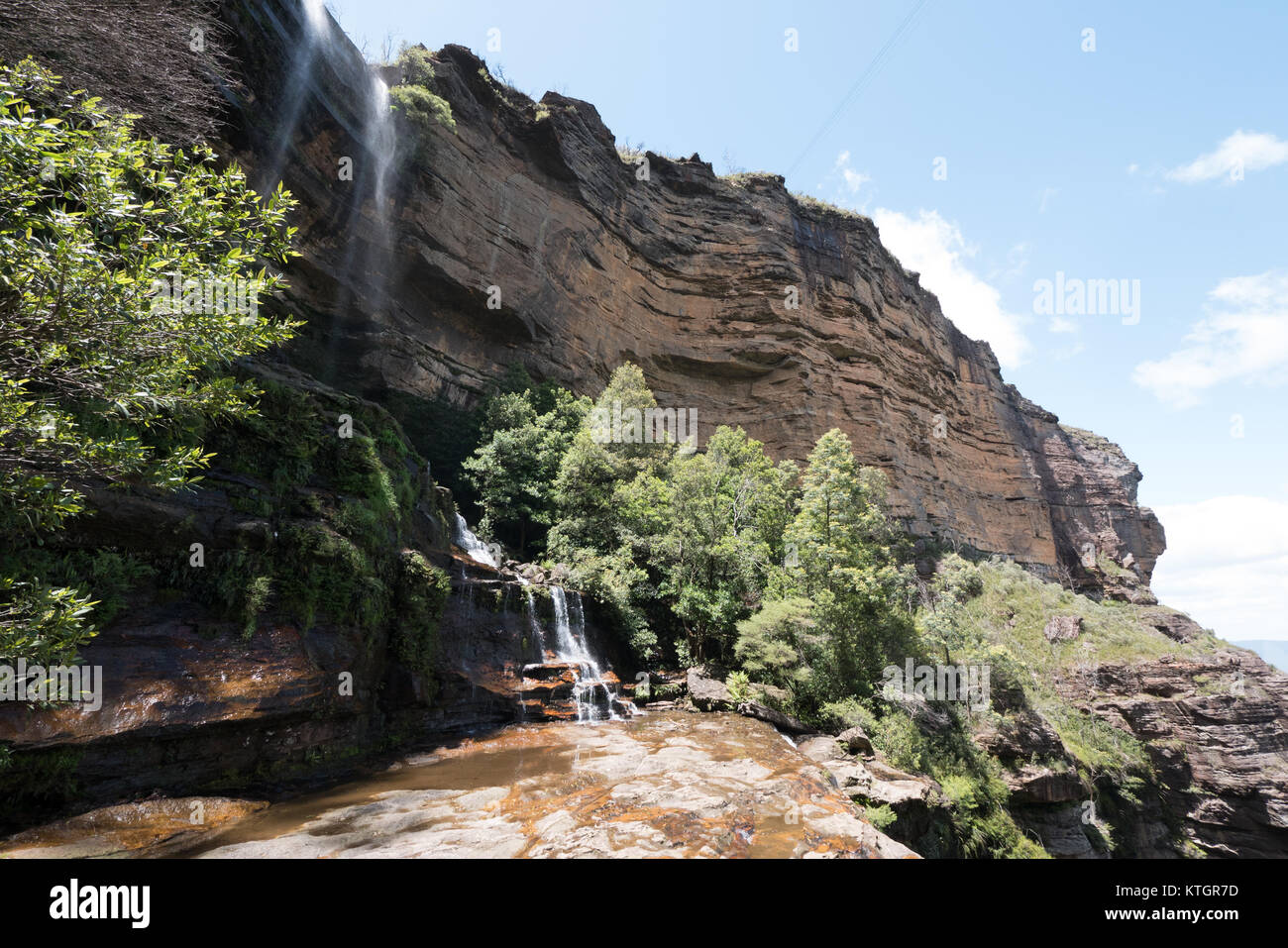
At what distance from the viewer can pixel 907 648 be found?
1444 cm

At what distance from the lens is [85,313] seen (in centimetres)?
434

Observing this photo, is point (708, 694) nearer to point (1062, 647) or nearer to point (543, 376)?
point (543, 376)

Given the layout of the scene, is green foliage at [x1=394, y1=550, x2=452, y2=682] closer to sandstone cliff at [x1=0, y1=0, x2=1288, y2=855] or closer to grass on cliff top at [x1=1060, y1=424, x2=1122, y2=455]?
sandstone cliff at [x1=0, y1=0, x2=1288, y2=855]

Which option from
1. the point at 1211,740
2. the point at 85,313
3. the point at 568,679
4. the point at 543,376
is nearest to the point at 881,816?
the point at 568,679

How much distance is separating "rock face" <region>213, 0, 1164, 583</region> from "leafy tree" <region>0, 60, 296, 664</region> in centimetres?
1626

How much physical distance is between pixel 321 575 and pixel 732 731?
871 cm

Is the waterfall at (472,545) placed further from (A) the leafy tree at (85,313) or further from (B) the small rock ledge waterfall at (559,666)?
(A) the leafy tree at (85,313)

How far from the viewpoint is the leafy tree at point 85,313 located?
13.4 feet

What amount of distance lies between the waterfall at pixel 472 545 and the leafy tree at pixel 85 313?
11229 millimetres

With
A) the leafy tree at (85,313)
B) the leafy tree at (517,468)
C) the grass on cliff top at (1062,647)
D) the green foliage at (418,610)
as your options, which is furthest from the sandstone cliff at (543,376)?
the leafy tree at (85,313)

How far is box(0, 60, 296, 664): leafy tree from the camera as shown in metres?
4.07
